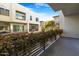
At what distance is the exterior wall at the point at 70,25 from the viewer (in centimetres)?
229

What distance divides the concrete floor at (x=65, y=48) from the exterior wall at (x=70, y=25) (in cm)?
13

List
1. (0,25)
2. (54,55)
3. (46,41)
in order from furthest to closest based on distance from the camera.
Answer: (46,41)
(54,55)
(0,25)

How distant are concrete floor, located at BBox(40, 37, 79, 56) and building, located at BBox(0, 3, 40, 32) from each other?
1.56 ft

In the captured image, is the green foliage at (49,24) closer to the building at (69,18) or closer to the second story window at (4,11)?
the building at (69,18)

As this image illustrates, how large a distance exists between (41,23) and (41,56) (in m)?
0.63

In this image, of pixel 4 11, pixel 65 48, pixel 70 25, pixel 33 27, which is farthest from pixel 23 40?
pixel 70 25

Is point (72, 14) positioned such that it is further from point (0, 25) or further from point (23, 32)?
point (0, 25)

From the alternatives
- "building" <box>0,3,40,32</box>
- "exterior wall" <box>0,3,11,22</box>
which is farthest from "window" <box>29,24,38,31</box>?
"exterior wall" <box>0,3,11,22</box>

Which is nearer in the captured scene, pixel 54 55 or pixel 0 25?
pixel 0 25

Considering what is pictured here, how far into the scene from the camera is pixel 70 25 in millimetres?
2342

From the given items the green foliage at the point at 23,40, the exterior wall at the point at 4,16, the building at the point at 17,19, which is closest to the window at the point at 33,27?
the building at the point at 17,19

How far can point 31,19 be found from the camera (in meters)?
2.32

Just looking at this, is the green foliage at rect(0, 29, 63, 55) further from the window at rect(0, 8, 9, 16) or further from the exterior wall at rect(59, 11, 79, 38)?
the window at rect(0, 8, 9, 16)

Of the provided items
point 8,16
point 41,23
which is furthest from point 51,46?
point 8,16
